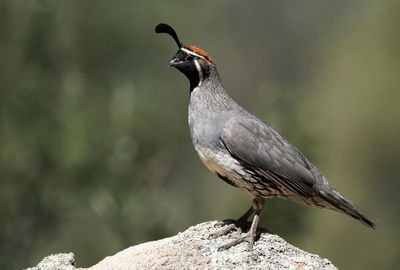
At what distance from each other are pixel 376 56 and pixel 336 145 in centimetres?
225

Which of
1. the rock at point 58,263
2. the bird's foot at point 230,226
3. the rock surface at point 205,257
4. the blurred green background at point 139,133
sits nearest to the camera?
the rock surface at point 205,257

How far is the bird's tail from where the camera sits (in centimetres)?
438

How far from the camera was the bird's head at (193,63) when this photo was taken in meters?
4.81

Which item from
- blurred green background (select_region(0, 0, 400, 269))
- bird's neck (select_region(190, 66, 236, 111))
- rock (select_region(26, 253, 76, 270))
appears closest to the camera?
rock (select_region(26, 253, 76, 270))

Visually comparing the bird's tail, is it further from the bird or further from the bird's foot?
the bird's foot

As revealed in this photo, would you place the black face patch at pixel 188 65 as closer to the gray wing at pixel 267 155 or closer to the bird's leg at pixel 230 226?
the gray wing at pixel 267 155

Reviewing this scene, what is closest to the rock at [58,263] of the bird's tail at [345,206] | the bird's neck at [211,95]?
→ the bird's neck at [211,95]

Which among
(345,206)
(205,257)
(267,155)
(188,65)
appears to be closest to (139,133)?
(188,65)

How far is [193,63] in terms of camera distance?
15.9 ft

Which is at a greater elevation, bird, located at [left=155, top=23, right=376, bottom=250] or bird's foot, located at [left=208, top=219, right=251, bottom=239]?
bird, located at [left=155, top=23, right=376, bottom=250]

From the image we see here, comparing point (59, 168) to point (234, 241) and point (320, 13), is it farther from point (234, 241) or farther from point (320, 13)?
point (320, 13)

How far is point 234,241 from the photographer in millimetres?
3957

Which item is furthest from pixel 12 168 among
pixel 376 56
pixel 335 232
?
pixel 376 56

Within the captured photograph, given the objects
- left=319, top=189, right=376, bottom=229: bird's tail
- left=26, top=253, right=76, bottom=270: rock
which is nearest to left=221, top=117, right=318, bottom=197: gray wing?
left=319, top=189, right=376, bottom=229: bird's tail
